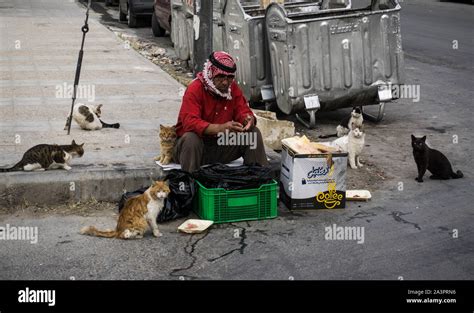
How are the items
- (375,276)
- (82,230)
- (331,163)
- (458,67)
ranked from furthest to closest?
(458,67) → (331,163) → (82,230) → (375,276)

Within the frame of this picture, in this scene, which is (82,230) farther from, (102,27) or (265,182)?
(102,27)

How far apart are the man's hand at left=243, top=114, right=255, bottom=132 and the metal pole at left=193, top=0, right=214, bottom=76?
2546 millimetres

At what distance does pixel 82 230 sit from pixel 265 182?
5.31 ft

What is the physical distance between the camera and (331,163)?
7.13m

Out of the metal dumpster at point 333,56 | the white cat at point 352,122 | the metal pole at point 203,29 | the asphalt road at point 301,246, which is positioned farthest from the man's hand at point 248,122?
the metal dumpster at point 333,56

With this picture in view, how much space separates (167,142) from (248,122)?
805 mm

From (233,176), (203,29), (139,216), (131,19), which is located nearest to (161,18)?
(131,19)

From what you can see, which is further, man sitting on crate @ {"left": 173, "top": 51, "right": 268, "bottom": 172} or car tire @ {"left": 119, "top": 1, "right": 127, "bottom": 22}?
car tire @ {"left": 119, "top": 1, "right": 127, "bottom": 22}

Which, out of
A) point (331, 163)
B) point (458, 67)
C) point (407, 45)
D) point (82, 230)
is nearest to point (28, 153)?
point (82, 230)

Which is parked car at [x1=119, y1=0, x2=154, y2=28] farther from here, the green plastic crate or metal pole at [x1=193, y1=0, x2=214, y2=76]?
the green plastic crate

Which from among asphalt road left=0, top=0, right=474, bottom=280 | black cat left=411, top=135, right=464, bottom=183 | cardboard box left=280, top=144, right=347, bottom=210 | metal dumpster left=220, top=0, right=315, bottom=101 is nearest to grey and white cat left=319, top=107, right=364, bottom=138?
asphalt road left=0, top=0, right=474, bottom=280

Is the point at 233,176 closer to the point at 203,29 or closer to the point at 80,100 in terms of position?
the point at 203,29

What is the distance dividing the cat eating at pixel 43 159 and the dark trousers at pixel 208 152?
1.04 m

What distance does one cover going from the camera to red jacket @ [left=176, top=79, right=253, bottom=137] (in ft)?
23.4
